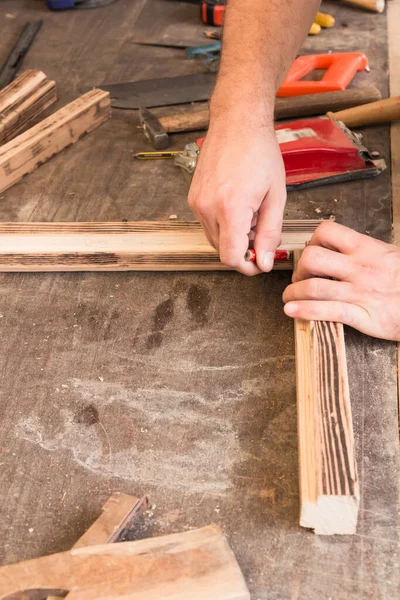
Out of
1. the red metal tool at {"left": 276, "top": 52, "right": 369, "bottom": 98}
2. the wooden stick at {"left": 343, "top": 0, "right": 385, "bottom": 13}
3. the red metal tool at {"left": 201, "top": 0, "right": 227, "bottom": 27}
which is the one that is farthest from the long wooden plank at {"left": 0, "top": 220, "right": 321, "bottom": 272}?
the wooden stick at {"left": 343, "top": 0, "right": 385, "bottom": 13}

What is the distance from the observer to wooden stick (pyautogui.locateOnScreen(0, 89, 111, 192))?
2203mm

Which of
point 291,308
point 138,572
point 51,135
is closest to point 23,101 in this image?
point 51,135

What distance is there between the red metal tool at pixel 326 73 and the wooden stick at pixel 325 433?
4.64 feet

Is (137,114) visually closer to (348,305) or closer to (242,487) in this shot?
(348,305)

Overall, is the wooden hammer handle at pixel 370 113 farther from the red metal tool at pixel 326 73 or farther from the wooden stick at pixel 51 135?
the wooden stick at pixel 51 135

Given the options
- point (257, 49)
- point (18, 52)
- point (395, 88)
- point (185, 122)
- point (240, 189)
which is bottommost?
point (395, 88)

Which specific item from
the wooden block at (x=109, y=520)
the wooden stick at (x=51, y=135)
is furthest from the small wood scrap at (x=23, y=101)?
the wooden block at (x=109, y=520)

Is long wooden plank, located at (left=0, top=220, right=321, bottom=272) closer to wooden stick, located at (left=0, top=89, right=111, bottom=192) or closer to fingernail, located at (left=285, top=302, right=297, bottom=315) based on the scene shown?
fingernail, located at (left=285, top=302, right=297, bottom=315)

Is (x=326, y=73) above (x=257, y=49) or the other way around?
the other way around

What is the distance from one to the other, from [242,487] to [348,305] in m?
0.50

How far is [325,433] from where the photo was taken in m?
1.29

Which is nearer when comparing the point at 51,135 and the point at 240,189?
the point at 240,189

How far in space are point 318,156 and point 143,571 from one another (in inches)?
57.8

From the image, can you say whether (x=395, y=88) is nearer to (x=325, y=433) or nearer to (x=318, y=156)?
(x=318, y=156)
